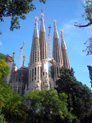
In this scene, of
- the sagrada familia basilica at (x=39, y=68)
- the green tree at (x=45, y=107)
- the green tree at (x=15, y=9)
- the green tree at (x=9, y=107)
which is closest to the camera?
the green tree at (x=15, y=9)

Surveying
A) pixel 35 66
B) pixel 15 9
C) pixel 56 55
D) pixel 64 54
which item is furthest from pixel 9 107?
pixel 64 54

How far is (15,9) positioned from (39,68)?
118 ft

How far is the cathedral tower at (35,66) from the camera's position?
41750 millimetres

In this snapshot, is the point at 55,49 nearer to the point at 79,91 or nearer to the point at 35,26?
the point at 35,26

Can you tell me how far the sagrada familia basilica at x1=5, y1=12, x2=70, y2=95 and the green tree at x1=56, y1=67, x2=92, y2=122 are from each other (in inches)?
634

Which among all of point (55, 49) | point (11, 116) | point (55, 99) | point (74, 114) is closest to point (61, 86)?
point (74, 114)

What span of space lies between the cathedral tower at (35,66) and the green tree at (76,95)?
655 inches

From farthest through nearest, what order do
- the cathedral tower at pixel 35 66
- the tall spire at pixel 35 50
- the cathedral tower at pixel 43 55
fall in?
1. the tall spire at pixel 35 50
2. the cathedral tower at pixel 43 55
3. the cathedral tower at pixel 35 66

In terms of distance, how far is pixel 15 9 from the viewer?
888cm

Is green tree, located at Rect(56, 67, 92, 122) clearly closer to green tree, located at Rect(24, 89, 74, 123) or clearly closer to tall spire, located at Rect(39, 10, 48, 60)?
green tree, located at Rect(24, 89, 74, 123)

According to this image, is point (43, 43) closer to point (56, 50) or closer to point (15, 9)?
point (56, 50)

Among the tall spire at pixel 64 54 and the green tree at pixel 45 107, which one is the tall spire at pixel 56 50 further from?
the green tree at pixel 45 107

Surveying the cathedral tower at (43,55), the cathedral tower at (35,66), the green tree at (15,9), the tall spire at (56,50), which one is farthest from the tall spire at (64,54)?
the green tree at (15,9)

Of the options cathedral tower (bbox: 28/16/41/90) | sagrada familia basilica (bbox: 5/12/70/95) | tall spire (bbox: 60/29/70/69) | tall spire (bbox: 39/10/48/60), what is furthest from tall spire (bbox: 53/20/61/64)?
cathedral tower (bbox: 28/16/41/90)
